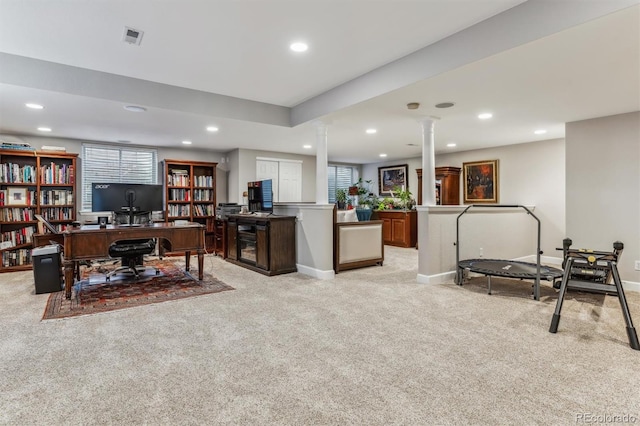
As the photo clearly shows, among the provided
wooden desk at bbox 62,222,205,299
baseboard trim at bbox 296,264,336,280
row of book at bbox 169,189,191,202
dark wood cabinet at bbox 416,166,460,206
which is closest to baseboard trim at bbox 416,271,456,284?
baseboard trim at bbox 296,264,336,280

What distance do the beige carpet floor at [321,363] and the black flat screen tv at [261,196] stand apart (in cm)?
203

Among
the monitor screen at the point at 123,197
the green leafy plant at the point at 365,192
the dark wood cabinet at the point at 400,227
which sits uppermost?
the green leafy plant at the point at 365,192

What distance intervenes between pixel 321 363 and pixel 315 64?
2.87 m

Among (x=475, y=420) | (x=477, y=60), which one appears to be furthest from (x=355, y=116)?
(x=475, y=420)

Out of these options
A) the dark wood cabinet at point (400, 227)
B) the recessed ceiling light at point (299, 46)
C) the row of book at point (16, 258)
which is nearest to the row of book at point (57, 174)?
the row of book at point (16, 258)

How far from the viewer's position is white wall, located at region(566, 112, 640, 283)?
14.0 ft

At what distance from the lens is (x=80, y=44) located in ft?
10.2

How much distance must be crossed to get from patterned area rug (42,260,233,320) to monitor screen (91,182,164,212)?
0.98 m

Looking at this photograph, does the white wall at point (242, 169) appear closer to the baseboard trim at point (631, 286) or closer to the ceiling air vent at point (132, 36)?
the ceiling air vent at point (132, 36)

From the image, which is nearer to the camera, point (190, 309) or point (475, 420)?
point (475, 420)

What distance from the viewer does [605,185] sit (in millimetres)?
4457

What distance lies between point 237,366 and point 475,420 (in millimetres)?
1395

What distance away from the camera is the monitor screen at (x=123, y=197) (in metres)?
4.53

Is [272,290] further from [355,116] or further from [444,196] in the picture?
[444,196]
